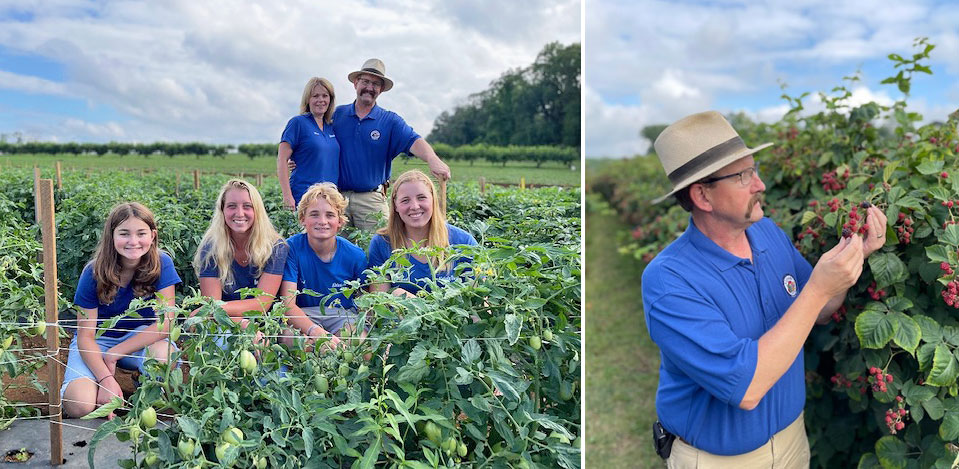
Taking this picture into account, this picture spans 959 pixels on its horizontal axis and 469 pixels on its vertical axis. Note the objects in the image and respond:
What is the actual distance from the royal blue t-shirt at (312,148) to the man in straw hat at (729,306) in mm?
1624

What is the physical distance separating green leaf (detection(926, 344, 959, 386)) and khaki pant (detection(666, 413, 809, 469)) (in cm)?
36

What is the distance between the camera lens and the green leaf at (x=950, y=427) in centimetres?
192

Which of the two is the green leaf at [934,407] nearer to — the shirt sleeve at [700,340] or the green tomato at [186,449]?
the shirt sleeve at [700,340]

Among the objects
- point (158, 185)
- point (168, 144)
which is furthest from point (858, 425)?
point (158, 185)

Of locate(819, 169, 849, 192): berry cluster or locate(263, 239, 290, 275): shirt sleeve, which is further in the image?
locate(263, 239, 290, 275): shirt sleeve

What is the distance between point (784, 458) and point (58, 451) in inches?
98.5

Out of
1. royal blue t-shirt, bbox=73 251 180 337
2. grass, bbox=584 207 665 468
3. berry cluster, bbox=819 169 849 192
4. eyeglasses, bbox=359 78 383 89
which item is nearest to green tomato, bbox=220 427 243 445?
royal blue t-shirt, bbox=73 251 180 337

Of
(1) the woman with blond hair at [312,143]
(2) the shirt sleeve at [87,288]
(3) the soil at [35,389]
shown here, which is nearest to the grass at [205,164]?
(1) the woman with blond hair at [312,143]

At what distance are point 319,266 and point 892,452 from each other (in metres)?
2.11

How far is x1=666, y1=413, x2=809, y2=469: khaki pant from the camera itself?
1938 millimetres

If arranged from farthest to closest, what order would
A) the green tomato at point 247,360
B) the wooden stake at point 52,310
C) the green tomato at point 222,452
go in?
the wooden stake at point 52,310 → the green tomato at point 247,360 → the green tomato at point 222,452

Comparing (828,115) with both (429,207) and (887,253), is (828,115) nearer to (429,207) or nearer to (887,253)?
(887,253)

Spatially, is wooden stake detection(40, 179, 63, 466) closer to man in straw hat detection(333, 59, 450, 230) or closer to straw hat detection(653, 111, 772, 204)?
man in straw hat detection(333, 59, 450, 230)

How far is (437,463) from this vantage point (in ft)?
6.09
